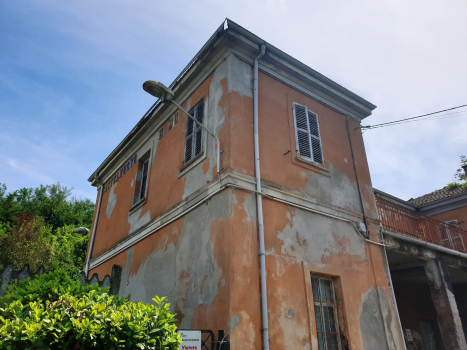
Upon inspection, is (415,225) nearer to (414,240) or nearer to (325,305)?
(414,240)

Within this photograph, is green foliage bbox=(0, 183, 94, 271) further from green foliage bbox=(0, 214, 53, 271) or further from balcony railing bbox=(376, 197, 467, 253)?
balcony railing bbox=(376, 197, 467, 253)

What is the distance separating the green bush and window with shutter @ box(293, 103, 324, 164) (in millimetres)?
5031

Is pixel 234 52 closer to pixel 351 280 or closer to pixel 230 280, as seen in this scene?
pixel 230 280

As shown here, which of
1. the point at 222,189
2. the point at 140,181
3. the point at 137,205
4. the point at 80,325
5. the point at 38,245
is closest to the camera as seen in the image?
the point at 80,325

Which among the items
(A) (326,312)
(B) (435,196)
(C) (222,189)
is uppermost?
(B) (435,196)

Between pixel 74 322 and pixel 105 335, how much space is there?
36cm

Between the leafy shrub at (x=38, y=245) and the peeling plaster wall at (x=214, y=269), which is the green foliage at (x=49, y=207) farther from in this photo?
the peeling plaster wall at (x=214, y=269)

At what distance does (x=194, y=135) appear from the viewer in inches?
329

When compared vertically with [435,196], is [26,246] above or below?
below

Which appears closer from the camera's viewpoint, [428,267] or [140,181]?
[428,267]

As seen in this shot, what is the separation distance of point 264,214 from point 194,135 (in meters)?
2.86

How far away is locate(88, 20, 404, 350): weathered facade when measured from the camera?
5988 millimetres

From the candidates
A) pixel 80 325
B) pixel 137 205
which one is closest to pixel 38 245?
pixel 137 205

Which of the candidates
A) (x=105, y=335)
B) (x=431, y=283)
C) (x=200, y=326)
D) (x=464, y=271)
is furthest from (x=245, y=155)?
(x=464, y=271)
